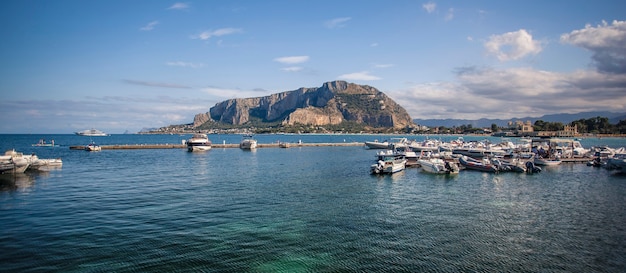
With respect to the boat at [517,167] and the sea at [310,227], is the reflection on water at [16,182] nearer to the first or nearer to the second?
the sea at [310,227]

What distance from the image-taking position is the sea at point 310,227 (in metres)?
16.0

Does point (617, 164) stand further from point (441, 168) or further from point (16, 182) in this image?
point (16, 182)

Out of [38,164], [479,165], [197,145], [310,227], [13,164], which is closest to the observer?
[310,227]

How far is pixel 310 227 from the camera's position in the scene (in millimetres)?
21391

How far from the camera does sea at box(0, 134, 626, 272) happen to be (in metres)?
16.0

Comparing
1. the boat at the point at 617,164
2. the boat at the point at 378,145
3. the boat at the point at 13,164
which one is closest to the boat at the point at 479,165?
the boat at the point at 617,164

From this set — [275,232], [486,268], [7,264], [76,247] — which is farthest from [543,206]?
[7,264]

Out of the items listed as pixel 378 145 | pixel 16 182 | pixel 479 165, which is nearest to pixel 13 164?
pixel 16 182

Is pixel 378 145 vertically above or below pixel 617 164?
above

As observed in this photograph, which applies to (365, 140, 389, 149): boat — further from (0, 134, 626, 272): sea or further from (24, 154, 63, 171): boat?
(24, 154, 63, 171): boat

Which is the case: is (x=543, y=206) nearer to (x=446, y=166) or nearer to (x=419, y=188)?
(x=419, y=188)

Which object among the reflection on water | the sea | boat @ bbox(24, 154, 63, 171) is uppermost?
boat @ bbox(24, 154, 63, 171)

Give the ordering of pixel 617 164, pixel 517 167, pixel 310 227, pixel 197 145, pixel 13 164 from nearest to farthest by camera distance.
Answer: pixel 310 227
pixel 13 164
pixel 617 164
pixel 517 167
pixel 197 145

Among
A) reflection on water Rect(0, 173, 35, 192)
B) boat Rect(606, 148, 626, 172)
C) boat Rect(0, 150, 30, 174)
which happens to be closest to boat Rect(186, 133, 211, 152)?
boat Rect(0, 150, 30, 174)
